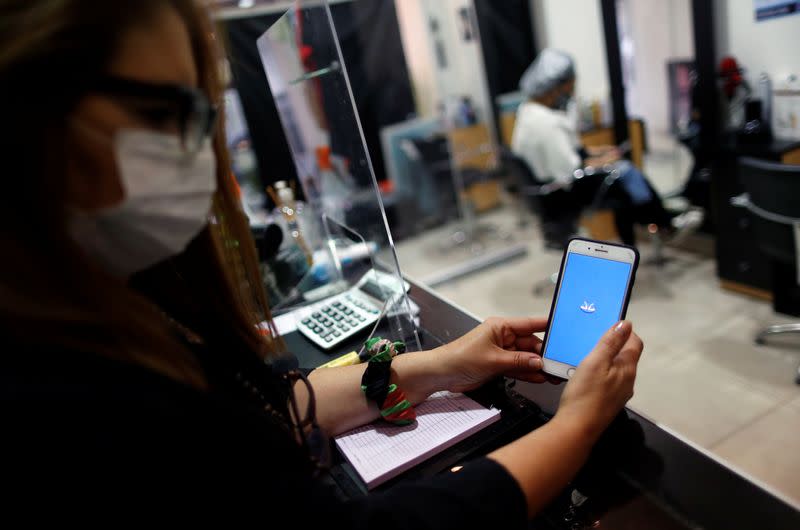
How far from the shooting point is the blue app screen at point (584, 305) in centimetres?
83

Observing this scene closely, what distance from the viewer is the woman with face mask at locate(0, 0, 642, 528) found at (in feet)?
1.45

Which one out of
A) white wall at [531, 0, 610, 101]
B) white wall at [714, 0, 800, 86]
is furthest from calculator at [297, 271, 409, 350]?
white wall at [531, 0, 610, 101]

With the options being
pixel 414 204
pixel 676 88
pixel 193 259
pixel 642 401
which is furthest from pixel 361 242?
pixel 414 204

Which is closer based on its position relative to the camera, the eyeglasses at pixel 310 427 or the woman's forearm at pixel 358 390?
the eyeglasses at pixel 310 427

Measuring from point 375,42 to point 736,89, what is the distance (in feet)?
9.75

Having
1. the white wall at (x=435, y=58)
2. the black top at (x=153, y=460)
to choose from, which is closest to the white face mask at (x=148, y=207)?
the black top at (x=153, y=460)

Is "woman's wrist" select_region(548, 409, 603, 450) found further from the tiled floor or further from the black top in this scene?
the tiled floor

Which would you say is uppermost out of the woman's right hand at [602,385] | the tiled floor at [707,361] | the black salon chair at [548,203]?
the woman's right hand at [602,385]

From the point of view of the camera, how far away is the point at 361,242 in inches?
54.5

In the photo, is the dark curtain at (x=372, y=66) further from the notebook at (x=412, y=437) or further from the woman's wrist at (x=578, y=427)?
the woman's wrist at (x=578, y=427)

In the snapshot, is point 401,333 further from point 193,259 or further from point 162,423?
point 162,423

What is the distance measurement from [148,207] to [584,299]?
0.64m

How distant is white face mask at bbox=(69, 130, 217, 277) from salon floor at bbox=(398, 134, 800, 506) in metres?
0.98

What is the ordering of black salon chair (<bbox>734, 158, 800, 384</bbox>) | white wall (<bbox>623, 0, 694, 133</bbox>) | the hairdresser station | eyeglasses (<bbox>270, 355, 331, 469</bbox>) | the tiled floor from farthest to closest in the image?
white wall (<bbox>623, 0, 694, 133</bbox>) < black salon chair (<bbox>734, 158, 800, 384</bbox>) < the tiled floor < eyeglasses (<bbox>270, 355, 331, 469</bbox>) < the hairdresser station
